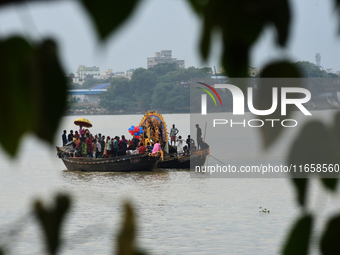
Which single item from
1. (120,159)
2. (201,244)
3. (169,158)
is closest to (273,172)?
(169,158)

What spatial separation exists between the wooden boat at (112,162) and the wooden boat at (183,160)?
51.0 inches

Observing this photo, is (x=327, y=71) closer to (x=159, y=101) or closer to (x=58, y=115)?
(x=159, y=101)

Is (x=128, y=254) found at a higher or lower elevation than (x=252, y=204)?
higher

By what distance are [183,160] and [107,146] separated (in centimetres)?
450

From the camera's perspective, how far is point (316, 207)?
2.62ft

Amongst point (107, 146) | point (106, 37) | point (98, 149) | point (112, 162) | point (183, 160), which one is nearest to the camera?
point (106, 37)

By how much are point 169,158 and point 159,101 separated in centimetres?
2722

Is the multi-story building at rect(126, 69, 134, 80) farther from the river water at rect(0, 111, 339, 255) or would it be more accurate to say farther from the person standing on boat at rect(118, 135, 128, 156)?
the person standing on boat at rect(118, 135, 128, 156)

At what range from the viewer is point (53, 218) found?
0.65 metres

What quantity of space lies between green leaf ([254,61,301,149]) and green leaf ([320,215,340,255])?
0.57 ft

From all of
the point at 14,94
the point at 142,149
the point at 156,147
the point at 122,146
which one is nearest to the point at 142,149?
the point at 142,149

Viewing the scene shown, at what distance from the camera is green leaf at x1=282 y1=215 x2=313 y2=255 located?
0.78 metres

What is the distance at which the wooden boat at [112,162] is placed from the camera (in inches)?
1029

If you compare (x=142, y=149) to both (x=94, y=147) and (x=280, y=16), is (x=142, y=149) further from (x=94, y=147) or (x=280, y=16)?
(x=280, y=16)
